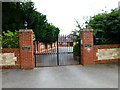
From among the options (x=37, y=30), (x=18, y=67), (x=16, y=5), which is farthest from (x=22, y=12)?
(x=18, y=67)

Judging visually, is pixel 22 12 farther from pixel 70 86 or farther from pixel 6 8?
pixel 70 86

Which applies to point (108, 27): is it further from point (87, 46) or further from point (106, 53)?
point (87, 46)

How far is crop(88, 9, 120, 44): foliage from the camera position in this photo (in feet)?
21.0

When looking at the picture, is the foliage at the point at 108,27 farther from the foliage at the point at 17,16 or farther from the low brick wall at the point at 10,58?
the low brick wall at the point at 10,58

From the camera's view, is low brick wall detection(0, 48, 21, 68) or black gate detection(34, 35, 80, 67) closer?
low brick wall detection(0, 48, 21, 68)

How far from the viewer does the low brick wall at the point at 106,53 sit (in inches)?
250

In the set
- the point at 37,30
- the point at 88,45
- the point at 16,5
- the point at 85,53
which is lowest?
the point at 85,53

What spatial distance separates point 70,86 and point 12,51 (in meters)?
3.96

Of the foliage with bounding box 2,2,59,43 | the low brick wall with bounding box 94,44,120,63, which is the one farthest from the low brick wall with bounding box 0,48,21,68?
the low brick wall with bounding box 94,44,120,63

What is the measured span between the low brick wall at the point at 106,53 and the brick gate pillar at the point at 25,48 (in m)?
4.16

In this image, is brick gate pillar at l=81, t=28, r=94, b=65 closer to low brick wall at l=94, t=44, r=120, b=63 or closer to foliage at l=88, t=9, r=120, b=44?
low brick wall at l=94, t=44, r=120, b=63

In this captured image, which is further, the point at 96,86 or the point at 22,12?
the point at 22,12

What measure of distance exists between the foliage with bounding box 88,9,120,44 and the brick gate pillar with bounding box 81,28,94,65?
149 centimetres

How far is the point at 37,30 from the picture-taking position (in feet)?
36.3
